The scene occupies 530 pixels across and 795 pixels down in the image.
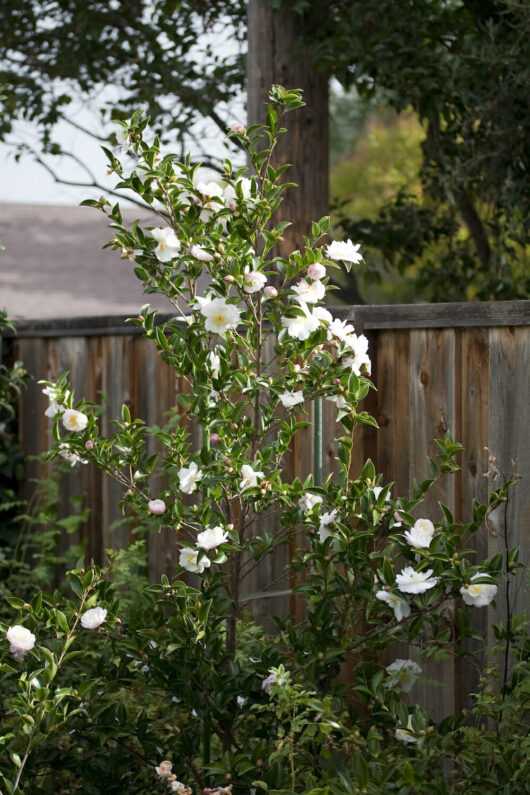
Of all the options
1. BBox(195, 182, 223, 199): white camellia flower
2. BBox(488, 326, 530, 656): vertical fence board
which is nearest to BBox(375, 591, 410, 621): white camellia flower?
BBox(488, 326, 530, 656): vertical fence board

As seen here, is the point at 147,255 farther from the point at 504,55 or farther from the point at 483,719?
the point at 504,55

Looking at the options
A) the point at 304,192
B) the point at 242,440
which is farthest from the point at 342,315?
the point at 304,192

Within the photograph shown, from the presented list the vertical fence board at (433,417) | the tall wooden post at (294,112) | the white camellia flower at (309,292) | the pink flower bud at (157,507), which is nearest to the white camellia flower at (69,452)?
the pink flower bud at (157,507)

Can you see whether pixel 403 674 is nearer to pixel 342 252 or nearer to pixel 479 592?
pixel 479 592

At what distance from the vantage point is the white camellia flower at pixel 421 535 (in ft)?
8.95

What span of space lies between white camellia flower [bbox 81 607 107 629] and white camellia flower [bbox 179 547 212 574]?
0.85 ft

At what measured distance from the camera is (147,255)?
2.93 meters

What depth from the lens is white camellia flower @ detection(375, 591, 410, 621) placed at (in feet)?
8.95

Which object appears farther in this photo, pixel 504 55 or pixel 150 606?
pixel 504 55

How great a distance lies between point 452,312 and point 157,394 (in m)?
1.70

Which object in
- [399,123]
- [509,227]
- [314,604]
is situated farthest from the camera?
[399,123]

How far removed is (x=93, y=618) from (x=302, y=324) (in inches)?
39.1

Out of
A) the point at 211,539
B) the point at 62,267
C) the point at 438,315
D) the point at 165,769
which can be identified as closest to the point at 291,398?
the point at 211,539

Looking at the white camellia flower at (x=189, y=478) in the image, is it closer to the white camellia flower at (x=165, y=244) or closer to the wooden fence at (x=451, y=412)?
the wooden fence at (x=451, y=412)
